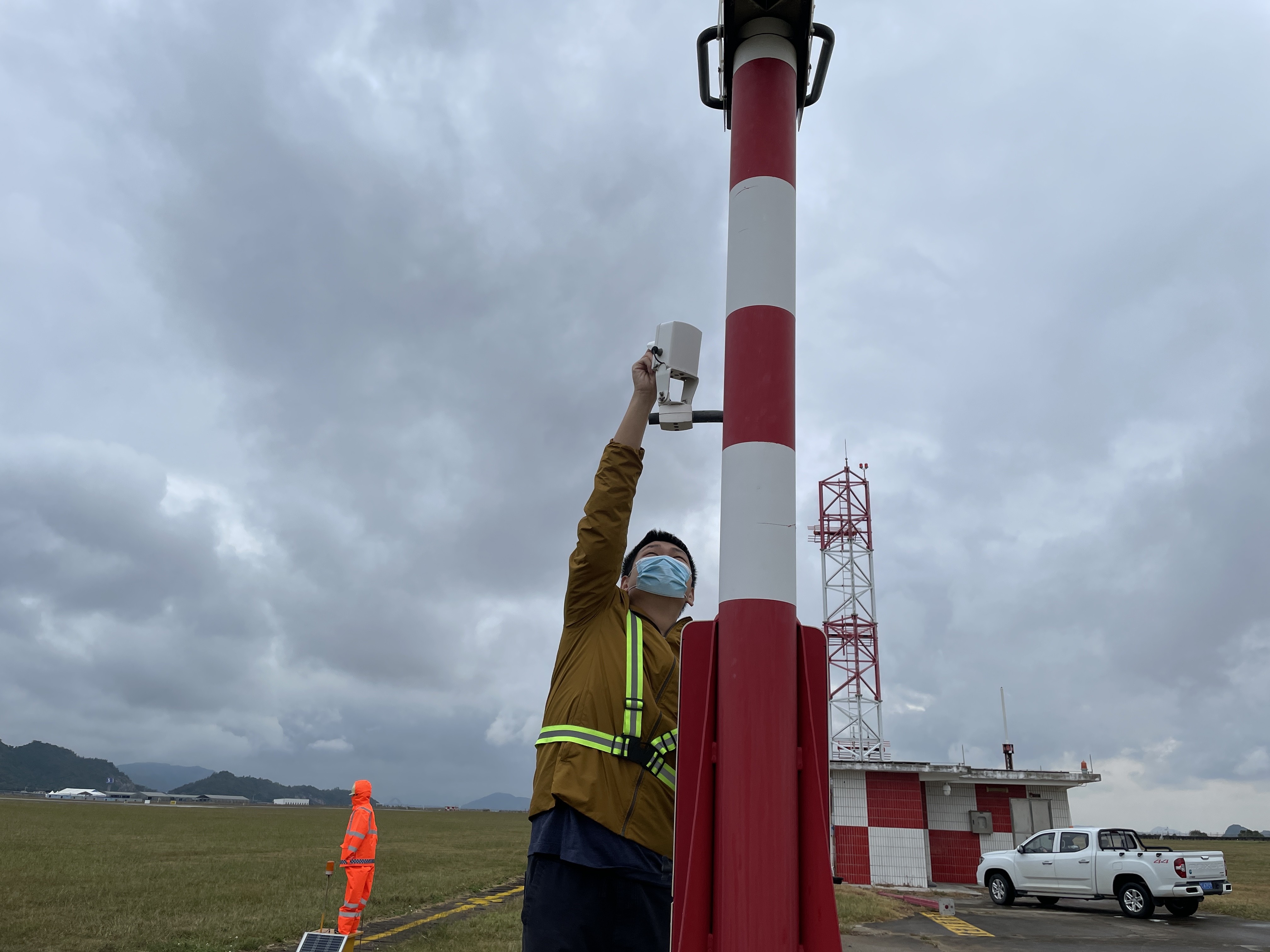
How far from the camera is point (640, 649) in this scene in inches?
143

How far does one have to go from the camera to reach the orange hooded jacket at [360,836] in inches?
398

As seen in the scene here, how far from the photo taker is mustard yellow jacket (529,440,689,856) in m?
3.25

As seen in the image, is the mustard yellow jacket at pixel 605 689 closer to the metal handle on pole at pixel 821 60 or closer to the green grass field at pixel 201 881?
the metal handle on pole at pixel 821 60

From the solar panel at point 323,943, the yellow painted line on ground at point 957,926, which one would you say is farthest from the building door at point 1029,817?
the solar panel at point 323,943

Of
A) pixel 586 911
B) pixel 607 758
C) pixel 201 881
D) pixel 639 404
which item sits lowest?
pixel 201 881

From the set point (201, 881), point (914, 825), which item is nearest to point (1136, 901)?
point (914, 825)

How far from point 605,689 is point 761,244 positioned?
7.58 ft

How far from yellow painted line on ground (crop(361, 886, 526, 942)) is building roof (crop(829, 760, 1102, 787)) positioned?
34.2 feet

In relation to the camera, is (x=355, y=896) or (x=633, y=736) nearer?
(x=633, y=736)

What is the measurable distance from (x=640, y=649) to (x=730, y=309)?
5.68ft

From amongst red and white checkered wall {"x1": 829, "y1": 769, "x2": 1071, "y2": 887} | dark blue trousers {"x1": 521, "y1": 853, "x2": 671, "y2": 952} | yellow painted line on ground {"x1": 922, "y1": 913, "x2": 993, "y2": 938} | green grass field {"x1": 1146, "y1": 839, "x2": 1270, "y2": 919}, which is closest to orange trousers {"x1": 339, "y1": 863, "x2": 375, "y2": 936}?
dark blue trousers {"x1": 521, "y1": 853, "x2": 671, "y2": 952}

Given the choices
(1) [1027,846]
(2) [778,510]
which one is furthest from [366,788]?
(1) [1027,846]

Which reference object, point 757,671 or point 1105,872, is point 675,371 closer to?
point 757,671

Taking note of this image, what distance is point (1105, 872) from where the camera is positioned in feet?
57.9
